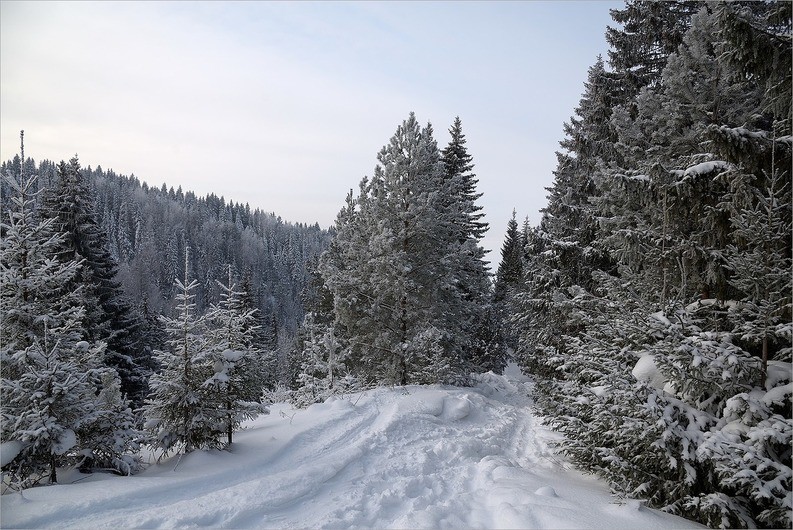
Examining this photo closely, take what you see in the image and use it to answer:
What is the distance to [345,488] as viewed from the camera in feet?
22.1

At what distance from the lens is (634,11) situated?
12.2 metres

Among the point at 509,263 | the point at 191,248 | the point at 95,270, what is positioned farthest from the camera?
the point at 191,248

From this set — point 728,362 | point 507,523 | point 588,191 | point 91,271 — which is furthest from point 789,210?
point 91,271

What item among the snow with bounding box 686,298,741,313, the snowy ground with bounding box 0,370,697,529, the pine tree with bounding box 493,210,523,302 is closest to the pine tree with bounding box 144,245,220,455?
the snowy ground with bounding box 0,370,697,529

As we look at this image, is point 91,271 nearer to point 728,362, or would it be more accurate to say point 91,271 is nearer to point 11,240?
point 11,240

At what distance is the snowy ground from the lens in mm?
5426

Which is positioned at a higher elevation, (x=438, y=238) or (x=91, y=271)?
(x=438, y=238)

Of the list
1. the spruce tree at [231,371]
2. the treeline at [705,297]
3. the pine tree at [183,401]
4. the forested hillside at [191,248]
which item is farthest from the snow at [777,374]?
the forested hillside at [191,248]

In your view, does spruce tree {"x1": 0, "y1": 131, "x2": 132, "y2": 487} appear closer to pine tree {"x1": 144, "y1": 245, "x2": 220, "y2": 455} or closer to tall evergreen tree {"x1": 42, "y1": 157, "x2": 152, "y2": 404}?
pine tree {"x1": 144, "y1": 245, "x2": 220, "y2": 455}

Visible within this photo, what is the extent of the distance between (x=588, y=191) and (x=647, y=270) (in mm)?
6455

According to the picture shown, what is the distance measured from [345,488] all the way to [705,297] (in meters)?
7.51

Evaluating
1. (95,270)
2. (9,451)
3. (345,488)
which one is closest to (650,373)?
(345,488)

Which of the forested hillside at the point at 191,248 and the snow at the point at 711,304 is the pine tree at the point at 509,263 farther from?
the forested hillside at the point at 191,248

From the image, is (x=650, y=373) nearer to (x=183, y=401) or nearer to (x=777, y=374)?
(x=777, y=374)
